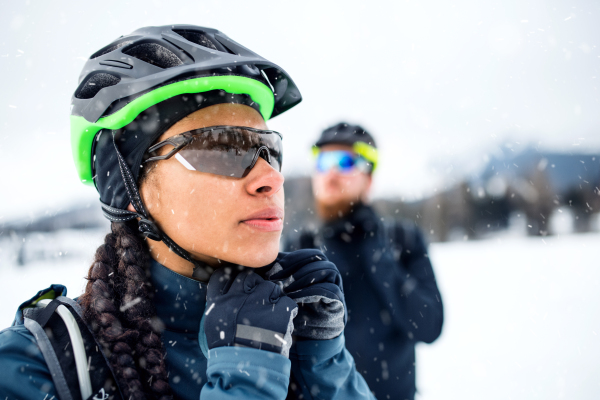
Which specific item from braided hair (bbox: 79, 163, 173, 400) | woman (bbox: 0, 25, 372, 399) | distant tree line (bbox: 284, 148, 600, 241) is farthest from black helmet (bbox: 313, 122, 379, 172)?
distant tree line (bbox: 284, 148, 600, 241)

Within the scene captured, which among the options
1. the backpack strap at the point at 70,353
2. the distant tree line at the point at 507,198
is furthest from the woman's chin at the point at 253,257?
the distant tree line at the point at 507,198

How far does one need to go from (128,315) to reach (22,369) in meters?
0.35

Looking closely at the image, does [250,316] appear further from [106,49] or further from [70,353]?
[106,49]

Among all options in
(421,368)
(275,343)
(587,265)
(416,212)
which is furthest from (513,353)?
(416,212)

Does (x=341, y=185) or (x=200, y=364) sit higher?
(x=341, y=185)

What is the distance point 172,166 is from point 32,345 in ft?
2.55

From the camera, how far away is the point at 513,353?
532cm

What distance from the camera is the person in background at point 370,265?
2781mm

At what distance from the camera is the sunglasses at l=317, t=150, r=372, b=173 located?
3.16 metres

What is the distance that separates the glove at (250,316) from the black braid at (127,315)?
285 mm

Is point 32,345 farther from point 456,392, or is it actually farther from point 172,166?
point 456,392

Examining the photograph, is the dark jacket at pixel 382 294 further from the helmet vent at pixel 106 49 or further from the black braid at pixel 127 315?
the helmet vent at pixel 106 49

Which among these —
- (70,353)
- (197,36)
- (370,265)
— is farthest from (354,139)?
(70,353)

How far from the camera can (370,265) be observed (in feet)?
9.84
